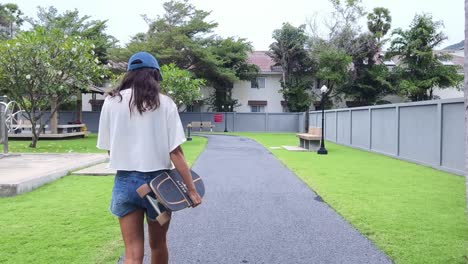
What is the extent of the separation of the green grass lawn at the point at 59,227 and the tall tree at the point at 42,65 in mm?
9325

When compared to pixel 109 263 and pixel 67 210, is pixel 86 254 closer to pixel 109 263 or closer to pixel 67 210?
pixel 109 263

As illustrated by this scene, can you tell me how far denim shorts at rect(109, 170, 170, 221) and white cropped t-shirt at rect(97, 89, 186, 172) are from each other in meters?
0.04

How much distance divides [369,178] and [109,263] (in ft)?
23.1

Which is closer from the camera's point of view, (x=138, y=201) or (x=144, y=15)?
(x=138, y=201)

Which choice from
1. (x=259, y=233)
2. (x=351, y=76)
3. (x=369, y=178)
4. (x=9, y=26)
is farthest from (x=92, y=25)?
(x=259, y=233)

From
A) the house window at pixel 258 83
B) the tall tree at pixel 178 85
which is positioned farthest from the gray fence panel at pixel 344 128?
the house window at pixel 258 83

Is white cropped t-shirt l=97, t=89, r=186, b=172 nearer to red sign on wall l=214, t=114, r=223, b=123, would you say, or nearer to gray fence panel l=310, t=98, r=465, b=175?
gray fence panel l=310, t=98, r=465, b=175

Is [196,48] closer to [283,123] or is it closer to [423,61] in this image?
[283,123]

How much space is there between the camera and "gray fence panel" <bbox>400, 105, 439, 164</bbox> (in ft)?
38.8

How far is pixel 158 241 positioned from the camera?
3029 mm

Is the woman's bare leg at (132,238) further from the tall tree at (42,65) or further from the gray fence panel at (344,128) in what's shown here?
the gray fence panel at (344,128)

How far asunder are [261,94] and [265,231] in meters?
36.4

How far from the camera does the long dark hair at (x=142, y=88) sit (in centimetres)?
274

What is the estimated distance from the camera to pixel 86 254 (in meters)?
4.24
